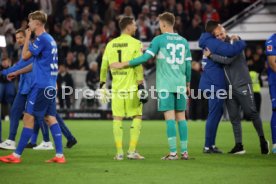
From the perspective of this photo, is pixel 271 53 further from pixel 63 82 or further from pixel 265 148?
pixel 63 82

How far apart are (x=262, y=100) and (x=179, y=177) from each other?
675 inches

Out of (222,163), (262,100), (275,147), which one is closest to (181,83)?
(222,163)

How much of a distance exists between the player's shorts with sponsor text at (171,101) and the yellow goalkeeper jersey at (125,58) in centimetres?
48

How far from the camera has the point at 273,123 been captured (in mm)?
12945

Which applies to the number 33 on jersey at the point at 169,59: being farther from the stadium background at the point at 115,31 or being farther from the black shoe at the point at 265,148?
the stadium background at the point at 115,31

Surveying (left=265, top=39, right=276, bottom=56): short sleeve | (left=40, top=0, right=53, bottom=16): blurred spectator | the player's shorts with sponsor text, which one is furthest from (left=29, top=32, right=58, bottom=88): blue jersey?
(left=40, top=0, right=53, bottom=16): blurred spectator

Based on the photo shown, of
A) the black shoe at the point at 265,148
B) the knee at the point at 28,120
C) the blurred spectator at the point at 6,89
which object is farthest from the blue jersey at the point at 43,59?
the blurred spectator at the point at 6,89

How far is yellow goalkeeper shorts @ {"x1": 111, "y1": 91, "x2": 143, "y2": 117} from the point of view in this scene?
11.8m

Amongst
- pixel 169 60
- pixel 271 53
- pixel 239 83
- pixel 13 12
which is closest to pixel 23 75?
pixel 169 60

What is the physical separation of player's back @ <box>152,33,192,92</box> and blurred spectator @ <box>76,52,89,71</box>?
1574 centimetres

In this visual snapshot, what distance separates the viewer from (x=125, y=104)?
11812 mm

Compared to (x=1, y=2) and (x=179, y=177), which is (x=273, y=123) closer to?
(x=179, y=177)

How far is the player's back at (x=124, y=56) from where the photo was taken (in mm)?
11773

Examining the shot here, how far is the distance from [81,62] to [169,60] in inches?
631
